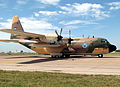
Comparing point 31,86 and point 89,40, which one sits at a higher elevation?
point 89,40

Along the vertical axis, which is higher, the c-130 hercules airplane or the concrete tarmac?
the c-130 hercules airplane

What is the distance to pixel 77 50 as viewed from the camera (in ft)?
113

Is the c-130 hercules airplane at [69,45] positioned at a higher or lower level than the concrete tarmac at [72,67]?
higher

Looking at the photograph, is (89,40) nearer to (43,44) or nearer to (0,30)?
(43,44)

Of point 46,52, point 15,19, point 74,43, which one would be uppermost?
point 15,19

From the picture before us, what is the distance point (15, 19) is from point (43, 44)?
14.8 meters

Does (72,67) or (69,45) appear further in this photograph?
(69,45)

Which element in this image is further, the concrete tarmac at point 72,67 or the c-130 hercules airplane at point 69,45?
the c-130 hercules airplane at point 69,45

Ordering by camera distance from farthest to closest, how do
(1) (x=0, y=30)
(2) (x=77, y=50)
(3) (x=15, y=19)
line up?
(3) (x=15, y=19) → (2) (x=77, y=50) → (1) (x=0, y=30)

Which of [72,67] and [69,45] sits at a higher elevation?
[69,45]

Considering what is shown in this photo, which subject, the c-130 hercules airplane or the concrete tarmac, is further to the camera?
the c-130 hercules airplane

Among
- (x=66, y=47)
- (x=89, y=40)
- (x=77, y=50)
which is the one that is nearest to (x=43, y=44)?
(x=66, y=47)

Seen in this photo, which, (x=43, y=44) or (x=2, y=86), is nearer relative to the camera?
(x=2, y=86)

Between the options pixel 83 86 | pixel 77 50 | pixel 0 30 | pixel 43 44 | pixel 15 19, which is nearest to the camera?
pixel 83 86
